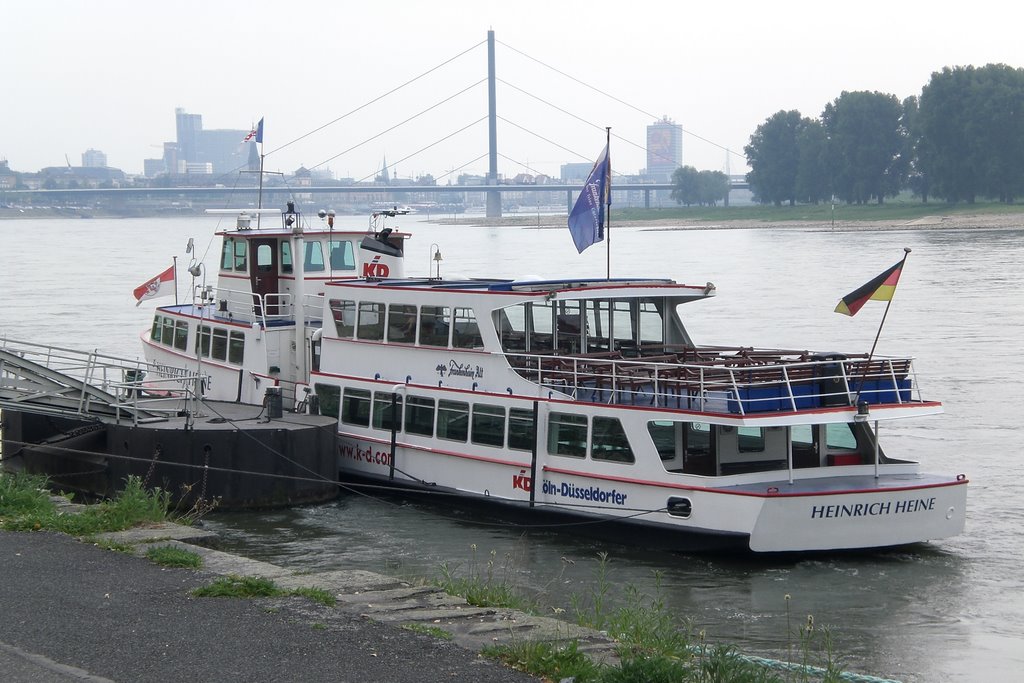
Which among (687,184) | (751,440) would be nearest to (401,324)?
(751,440)

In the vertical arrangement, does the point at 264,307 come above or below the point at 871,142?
below

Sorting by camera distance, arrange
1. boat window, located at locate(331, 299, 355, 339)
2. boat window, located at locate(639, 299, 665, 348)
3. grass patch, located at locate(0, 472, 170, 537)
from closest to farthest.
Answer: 1. grass patch, located at locate(0, 472, 170, 537)
2. boat window, located at locate(639, 299, 665, 348)
3. boat window, located at locate(331, 299, 355, 339)

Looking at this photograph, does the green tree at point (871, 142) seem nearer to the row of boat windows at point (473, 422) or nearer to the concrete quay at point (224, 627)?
the row of boat windows at point (473, 422)

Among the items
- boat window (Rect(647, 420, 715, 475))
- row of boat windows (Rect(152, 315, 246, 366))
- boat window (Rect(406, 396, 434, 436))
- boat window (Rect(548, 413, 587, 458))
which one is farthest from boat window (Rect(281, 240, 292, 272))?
boat window (Rect(647, 420, 715, 475))

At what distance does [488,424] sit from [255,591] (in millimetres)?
7834

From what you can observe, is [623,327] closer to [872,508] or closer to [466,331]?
[466,331]

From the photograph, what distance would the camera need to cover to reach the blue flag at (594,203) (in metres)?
21.0

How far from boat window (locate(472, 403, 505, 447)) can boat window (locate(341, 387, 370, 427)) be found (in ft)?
7.86

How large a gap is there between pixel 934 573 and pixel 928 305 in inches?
1322

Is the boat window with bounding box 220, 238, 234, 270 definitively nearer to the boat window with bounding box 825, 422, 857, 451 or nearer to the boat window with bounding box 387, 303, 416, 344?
the boat window with bounding box 387, 303, 416, 344

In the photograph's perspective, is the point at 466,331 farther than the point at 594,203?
No

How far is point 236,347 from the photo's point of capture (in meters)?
22.2

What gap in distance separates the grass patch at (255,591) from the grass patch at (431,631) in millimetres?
882

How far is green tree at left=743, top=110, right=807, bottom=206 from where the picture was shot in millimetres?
135375
